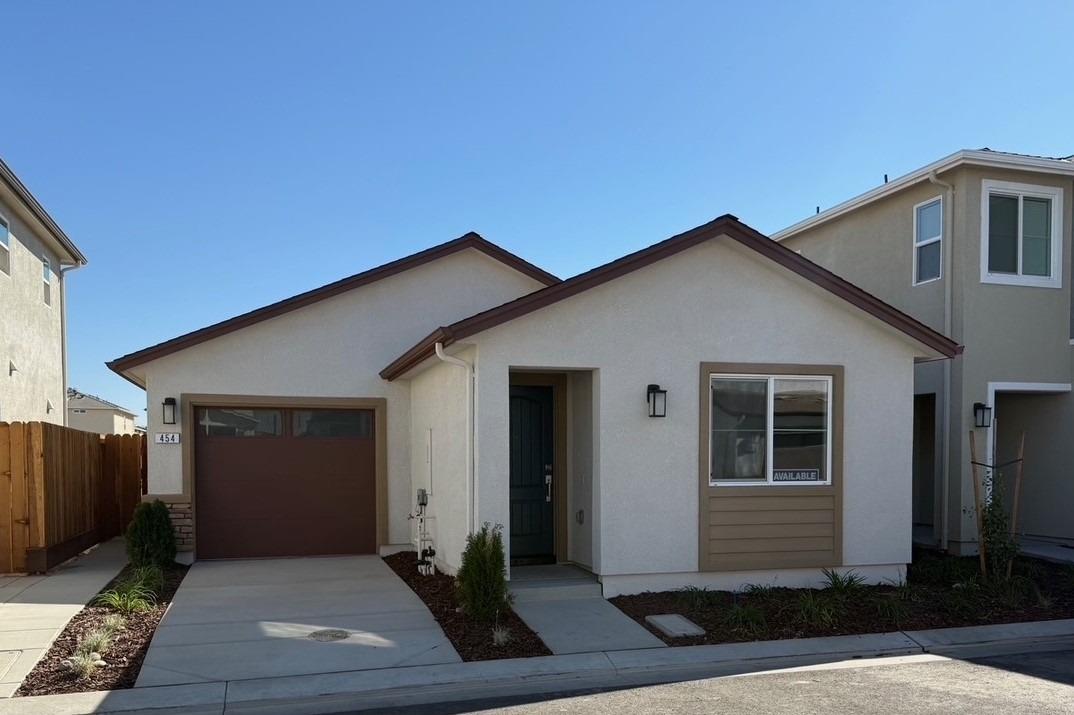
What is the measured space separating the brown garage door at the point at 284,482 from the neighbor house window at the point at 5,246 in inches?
176

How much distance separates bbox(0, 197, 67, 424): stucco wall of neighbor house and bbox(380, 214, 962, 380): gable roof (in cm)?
757

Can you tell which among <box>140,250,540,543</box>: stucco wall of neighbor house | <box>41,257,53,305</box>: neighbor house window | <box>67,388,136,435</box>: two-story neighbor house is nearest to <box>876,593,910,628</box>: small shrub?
<box>140,250,540,543</box>: stucco wall of neighbor house

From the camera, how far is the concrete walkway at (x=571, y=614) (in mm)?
7086

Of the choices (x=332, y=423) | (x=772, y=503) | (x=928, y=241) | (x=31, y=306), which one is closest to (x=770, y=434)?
(x=772, y=503)

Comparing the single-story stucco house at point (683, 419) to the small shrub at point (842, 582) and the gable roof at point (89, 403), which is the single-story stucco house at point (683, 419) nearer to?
the small shrub at point (842, 582)

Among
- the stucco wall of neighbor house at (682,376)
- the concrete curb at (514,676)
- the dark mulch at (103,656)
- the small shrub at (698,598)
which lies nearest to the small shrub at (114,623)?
the dark mulch at (103,656)

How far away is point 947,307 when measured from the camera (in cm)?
1190

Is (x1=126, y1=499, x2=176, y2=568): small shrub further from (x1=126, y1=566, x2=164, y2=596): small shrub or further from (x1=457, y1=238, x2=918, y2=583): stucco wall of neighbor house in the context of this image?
(x1=457, y1=238, x2=918, y2=583): stucco wall of neighbor house

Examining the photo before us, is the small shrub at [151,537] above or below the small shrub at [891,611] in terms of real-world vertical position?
above

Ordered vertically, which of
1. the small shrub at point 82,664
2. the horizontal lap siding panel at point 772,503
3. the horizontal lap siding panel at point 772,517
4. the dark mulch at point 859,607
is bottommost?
the dark mulch at point 859,607

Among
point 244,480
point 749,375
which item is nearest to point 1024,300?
point 749,375

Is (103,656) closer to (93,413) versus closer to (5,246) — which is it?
(5,246)

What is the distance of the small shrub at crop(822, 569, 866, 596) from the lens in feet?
28.3

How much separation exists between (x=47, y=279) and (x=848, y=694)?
15.9 m
